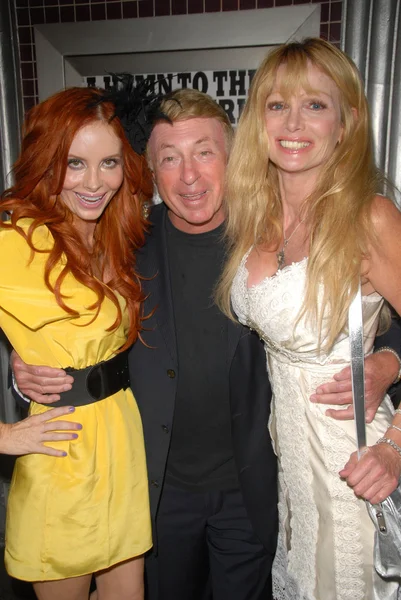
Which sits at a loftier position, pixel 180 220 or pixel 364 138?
pixel 364 138

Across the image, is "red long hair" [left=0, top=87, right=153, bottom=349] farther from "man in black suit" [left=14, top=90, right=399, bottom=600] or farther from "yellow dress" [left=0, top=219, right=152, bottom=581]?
"man in black suit" [left=14, top=90, right=399, bottom=600]

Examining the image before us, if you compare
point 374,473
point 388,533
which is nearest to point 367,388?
point 374,473

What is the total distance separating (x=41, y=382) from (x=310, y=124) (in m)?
1.21

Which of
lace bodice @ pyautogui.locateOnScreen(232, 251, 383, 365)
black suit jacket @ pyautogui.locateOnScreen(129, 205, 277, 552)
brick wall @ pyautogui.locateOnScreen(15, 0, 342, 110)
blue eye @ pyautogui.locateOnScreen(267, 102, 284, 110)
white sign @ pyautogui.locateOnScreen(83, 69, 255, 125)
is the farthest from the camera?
white sign @ pyautogui.locateOnScreen(83, 69, 255, 125)

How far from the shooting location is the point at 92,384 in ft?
6.00

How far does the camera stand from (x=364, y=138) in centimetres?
184

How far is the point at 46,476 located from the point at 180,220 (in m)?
1.14

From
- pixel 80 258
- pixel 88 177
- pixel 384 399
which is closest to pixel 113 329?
pixel 80 258

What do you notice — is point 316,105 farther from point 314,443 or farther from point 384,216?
point 314,443

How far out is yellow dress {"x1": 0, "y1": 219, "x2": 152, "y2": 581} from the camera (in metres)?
1.71

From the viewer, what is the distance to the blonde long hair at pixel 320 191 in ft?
5.56

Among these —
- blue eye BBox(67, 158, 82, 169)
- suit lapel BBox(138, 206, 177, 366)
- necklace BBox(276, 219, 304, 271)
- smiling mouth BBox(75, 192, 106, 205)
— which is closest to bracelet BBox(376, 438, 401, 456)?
necklace BBox(276, 219, 304, 271)

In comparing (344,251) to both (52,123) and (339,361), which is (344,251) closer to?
(339,361)

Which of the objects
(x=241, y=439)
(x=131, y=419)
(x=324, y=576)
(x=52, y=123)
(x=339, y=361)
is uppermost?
(x=52, y=123)
